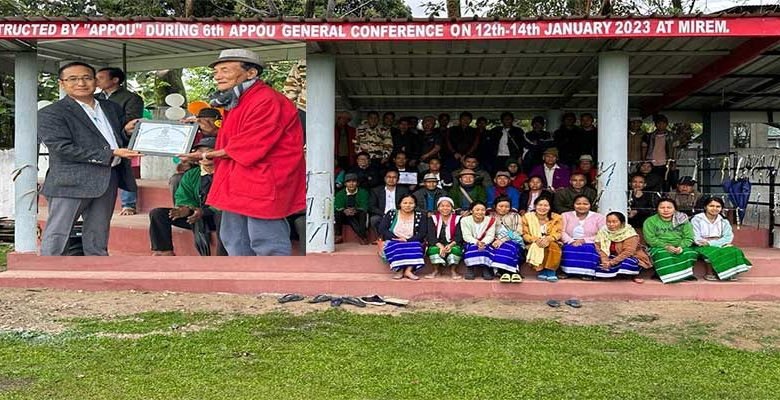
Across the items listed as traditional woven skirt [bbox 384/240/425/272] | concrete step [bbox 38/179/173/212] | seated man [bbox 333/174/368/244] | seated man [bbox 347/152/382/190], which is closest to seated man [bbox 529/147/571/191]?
seated man [bbox 347/152/382/190]

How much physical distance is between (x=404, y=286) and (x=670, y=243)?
2650 mm

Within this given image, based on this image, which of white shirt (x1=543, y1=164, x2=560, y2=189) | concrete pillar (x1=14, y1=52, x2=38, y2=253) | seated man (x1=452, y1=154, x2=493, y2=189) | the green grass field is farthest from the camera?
white shirt (x1=543, y1=164, x2=560, y2=189)

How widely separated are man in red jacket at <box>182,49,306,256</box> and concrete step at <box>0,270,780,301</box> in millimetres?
469

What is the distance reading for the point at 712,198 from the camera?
23.4ft

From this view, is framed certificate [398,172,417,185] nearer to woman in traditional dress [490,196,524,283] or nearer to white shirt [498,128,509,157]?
woman in traditional dress [490,196,524,283]

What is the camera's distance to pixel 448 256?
6.91m

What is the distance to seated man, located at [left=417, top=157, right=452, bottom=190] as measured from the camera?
829 cm

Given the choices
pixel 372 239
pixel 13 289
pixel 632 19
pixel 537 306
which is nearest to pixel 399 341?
pixel 537 306

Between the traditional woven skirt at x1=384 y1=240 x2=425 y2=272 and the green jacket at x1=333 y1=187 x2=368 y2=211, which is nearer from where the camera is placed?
the traditional woven skirt at x1=384 y1=240 x2=425 y2=272

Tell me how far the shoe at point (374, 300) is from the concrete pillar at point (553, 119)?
20.1 ft

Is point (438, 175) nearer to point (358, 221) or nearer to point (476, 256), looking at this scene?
point (358, 221)

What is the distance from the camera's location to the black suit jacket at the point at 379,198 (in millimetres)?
7988

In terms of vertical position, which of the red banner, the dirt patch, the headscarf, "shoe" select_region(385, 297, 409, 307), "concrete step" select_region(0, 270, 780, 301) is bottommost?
the dirt patch

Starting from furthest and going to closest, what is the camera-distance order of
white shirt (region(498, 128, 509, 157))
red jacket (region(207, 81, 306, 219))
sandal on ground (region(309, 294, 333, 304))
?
white shirt (region(498, 128, 509, 157)), red jacket (region(207, 81, 306, 219)), sandal on ground (region(309, 294, 333, 304))
